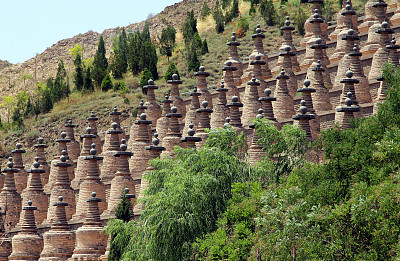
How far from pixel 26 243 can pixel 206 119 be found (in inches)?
398

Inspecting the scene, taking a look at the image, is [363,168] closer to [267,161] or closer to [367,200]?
[367,200]

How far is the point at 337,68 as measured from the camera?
3809cm

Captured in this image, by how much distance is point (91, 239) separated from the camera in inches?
1331

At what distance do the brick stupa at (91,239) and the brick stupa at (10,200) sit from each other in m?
9.02

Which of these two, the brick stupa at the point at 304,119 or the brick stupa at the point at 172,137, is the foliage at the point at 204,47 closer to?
the brick stupa at the point at 172,137

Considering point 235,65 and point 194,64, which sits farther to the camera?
point 194,64

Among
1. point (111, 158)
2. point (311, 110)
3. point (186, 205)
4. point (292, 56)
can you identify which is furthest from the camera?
point (111, 158)

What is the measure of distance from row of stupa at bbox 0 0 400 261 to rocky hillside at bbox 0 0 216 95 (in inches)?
2135

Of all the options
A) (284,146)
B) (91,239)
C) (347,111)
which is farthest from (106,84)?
(284,146)

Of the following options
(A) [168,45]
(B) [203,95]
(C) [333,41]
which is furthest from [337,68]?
(A) [168,45]

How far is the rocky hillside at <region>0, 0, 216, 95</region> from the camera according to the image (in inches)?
4012

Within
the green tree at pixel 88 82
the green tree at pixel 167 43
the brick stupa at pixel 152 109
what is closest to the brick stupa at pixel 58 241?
the brick stupa at pixel 152 109

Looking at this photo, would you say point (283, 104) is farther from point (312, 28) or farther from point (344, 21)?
point (312, 28)

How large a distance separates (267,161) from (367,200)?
7.49 meters
